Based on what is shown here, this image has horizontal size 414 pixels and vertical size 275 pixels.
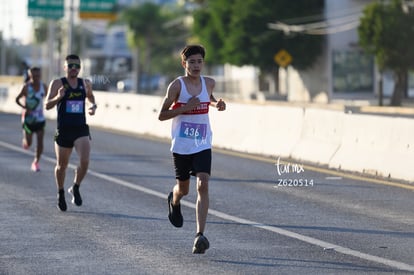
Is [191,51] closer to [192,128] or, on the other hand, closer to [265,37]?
[192,128]

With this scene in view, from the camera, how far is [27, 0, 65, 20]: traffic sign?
5200 cm

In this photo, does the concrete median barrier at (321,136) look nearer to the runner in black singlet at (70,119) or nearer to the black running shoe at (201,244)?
the runner in black singlet at (70,119)

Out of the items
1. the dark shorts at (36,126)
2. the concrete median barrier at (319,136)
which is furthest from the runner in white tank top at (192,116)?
the dark shorts at (36,126)

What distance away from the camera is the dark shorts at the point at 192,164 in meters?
10.2

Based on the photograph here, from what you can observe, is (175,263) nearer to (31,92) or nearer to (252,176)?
(252,176)

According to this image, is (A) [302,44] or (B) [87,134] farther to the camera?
→ (A) [302,44]

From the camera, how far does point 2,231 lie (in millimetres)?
11648

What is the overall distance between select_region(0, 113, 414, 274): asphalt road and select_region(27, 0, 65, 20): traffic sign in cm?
3259

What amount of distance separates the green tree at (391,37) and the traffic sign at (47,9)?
50.4 ft

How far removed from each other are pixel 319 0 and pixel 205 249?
63.8 meters

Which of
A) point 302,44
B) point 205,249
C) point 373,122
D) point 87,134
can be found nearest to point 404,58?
point 302,44

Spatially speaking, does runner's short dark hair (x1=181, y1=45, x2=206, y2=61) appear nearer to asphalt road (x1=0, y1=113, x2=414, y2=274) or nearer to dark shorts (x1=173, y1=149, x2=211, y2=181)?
dark shorts (x1=173, y1=149, x2=211, y2=181)

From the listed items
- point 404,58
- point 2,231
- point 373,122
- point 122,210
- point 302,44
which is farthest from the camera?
point 302,44

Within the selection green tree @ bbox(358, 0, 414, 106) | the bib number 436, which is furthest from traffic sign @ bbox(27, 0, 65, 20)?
the bib number 436
